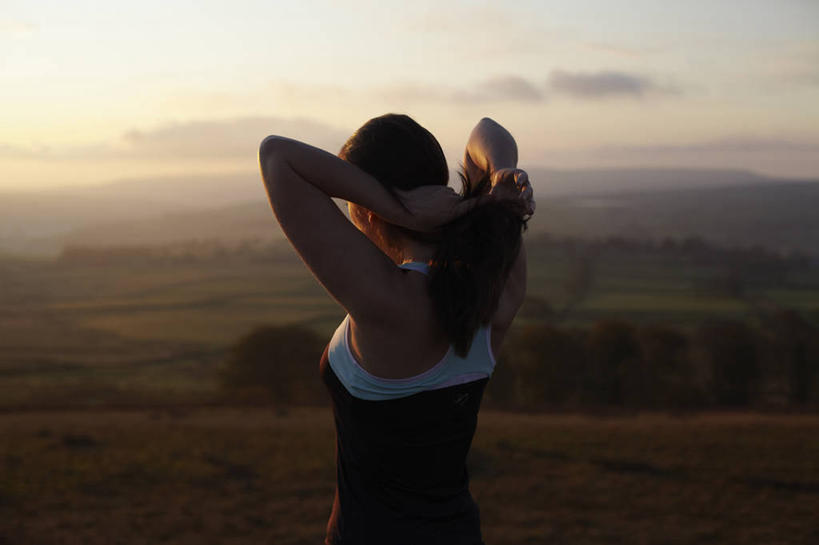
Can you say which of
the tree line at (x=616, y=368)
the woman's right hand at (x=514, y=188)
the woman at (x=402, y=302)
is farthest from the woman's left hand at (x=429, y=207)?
the tree line at (x=616, y=368)

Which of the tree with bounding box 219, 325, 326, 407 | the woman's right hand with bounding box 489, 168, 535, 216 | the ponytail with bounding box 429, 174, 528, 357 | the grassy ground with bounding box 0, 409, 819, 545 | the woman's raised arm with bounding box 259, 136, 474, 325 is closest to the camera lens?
the woman's raised arm with bounding box 259, 136, 474, 325

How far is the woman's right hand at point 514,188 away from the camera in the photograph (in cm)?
155

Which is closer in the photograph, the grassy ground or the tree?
the grassy ground

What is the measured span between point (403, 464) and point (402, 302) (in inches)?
15.7

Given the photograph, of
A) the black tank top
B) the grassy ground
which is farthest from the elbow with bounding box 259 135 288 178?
the grassy ground

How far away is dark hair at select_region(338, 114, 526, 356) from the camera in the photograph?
141cm

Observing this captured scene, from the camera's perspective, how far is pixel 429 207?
1.43 m

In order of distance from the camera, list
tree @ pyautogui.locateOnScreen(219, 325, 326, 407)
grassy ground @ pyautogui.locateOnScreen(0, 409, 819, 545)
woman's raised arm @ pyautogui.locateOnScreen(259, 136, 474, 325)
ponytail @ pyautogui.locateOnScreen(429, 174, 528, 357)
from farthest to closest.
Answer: tree @ pyautogui.locateOnScreen(219, 325, 326, 407)
grassy ground @ pyautogui.locateOnScreen(0, 409, 819, 545)
ponytail @ pyautogui.locateOnScreen(429, 174, 528, 357)
woman's raised arm @ pyautogui.locateOnScreen(259, 136, 474, 325)

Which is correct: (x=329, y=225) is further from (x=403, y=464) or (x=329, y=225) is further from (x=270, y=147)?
(x=403, y=464)

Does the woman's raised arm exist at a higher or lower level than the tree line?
higher

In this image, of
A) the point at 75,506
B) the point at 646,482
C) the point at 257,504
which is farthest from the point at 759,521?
the point at 75,506

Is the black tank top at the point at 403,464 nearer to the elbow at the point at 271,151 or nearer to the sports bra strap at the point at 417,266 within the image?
the sports bra strap at the point at 417,266

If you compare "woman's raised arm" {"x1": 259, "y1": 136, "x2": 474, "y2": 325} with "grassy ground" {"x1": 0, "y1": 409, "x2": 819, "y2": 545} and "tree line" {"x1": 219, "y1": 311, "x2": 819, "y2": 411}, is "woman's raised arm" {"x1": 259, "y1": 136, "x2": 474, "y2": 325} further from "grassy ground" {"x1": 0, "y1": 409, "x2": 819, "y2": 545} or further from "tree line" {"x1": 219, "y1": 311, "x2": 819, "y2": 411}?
"tree line" {"x1": 219, "y1": 311, "x2": 819, "y2": 411}

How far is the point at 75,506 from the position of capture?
17.1 feet
